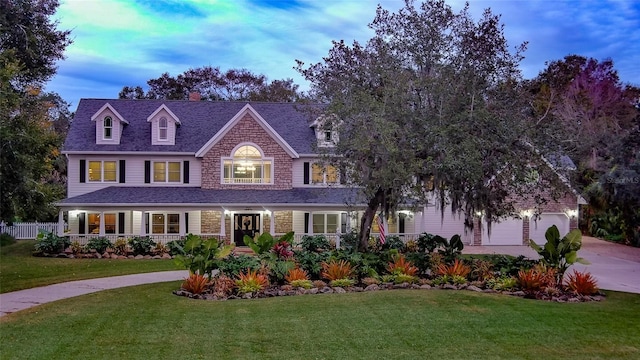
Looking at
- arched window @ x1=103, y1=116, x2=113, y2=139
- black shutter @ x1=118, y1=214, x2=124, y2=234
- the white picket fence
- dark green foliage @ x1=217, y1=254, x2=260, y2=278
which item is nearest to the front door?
black shutter @ x1=118, y1=214, x2=124, y2=234

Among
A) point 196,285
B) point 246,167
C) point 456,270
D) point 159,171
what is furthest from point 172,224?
point 456,270

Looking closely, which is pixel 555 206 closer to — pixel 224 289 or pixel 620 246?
pixel 620 246

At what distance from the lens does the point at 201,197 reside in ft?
92.2

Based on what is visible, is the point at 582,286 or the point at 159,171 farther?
the point at 159,171

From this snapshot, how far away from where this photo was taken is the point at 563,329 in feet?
37.6

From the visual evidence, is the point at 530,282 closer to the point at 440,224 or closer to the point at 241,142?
the point at 440,224

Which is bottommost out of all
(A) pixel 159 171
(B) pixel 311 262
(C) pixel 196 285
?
(C) pixel 196 285

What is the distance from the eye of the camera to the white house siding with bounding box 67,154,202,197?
29100 mm

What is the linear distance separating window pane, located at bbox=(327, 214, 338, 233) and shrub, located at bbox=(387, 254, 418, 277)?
12949 millimetres

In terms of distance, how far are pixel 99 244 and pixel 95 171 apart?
18.3 feet

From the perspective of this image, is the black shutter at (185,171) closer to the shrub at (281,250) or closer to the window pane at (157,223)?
the window pane at (157,223)

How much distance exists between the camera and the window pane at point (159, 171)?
29.7 meters

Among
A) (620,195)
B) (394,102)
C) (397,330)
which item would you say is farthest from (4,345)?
(620,195)

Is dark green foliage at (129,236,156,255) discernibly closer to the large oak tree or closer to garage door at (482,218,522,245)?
the large oak tree
